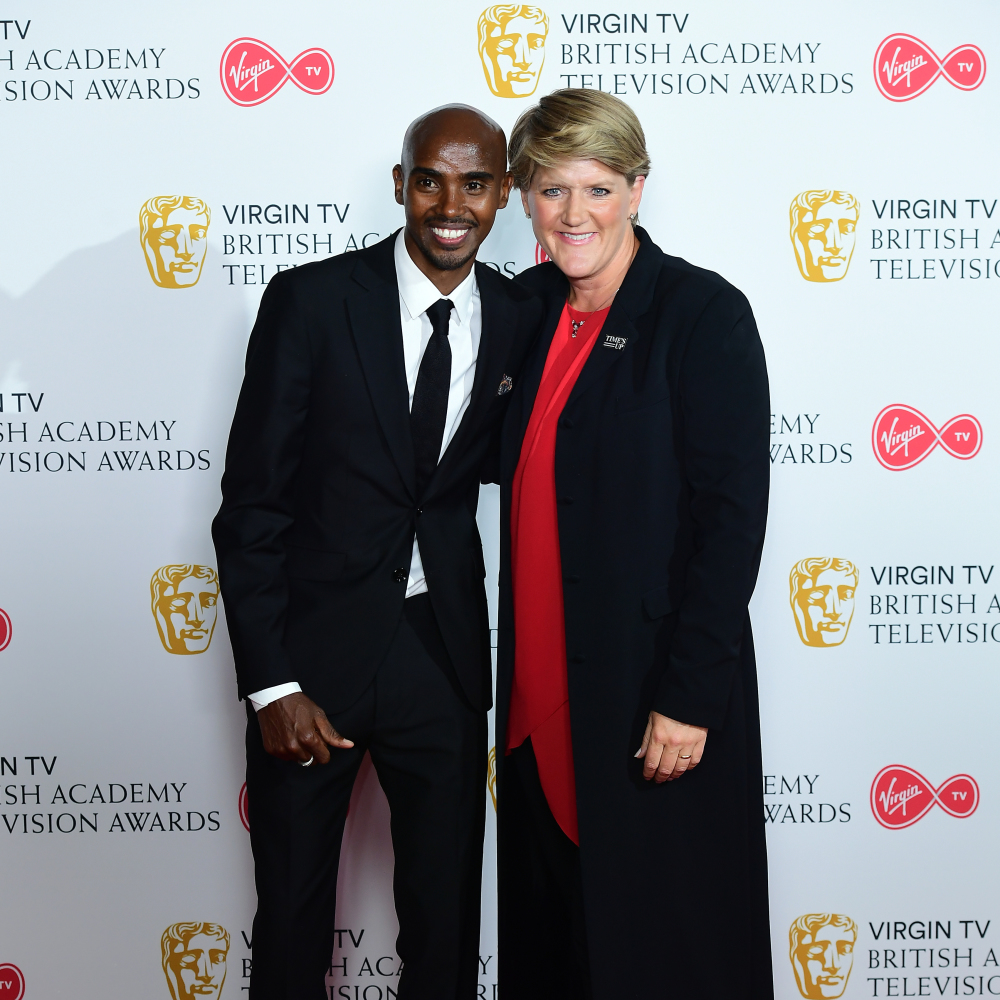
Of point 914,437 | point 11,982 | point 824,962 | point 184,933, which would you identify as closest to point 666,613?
point 914,437

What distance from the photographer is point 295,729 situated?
1.54m

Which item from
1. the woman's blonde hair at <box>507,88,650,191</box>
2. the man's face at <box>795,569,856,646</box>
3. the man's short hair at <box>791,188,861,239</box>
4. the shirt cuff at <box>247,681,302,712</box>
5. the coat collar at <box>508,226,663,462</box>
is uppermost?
the man's short hair at <box>791,188,861,239</box>

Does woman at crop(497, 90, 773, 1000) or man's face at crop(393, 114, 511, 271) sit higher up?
man's face at crop(393, 114, 511, 271)

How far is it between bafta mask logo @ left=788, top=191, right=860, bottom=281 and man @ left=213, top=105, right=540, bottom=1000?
753 millimetres

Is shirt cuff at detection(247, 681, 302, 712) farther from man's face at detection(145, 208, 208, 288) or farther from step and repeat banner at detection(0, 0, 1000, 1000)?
man's face at detection(145, 208, 208, 288)

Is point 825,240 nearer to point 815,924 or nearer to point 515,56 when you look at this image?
point 515,56

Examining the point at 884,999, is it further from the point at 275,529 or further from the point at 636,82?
the point at 636,82

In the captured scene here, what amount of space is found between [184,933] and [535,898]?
39.2 inches

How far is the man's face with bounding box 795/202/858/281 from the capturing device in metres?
2.07

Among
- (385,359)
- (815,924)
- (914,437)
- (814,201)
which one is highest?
(814,201)

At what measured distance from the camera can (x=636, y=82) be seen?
2041 mm

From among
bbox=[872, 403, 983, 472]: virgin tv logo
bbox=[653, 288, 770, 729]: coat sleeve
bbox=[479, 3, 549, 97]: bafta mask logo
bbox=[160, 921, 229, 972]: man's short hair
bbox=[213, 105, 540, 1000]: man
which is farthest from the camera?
bbox=[160, 921, 229, 972]: man's short hair

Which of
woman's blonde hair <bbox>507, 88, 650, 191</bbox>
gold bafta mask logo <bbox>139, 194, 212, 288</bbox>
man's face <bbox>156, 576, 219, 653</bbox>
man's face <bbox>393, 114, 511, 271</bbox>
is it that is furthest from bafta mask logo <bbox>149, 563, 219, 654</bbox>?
woman's blonde hair <bbox>507, 88, 650, 191</bbox>

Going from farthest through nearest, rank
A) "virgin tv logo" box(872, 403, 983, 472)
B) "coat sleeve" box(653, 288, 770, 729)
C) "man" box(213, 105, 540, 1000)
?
"virgin tv logo" box(872, 403, 983, 472) < "man" box(213, 105, 540, 1000) < "coat sleeve" box(653, 288, 770, 729)
